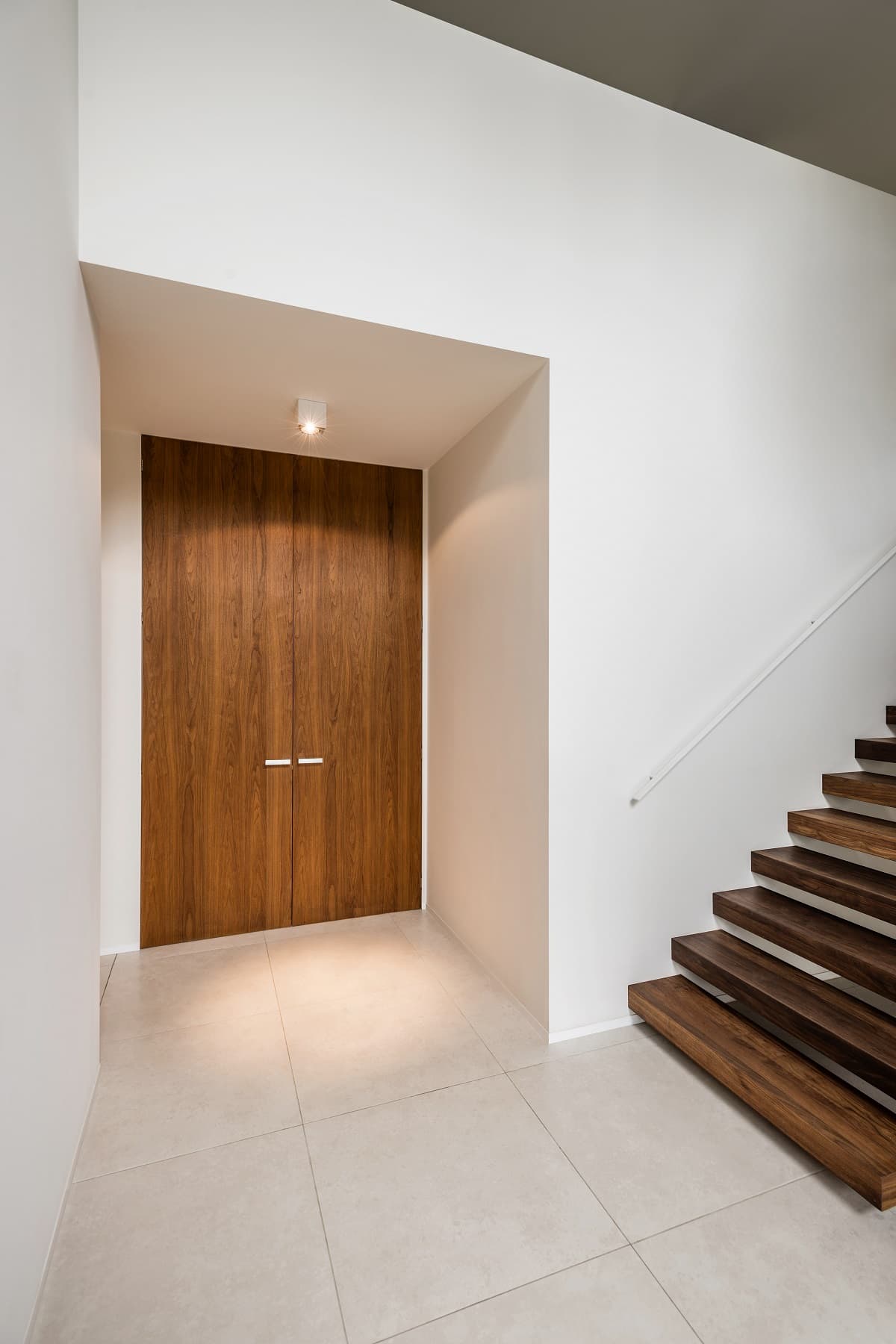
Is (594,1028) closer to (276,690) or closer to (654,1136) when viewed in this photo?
(654,1136)

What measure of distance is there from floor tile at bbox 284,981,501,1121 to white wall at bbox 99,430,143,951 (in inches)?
44.4

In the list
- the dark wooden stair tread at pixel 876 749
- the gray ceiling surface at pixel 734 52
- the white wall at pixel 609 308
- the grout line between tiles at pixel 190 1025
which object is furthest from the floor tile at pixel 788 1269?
the gray ceiling surface at pixel 734 52

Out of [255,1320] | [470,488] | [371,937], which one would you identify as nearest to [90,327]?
[470,488]

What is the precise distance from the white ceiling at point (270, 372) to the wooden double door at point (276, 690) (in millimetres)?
302

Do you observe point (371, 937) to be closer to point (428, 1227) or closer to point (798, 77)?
point (428, 1227)

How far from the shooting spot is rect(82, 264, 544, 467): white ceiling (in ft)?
6.79

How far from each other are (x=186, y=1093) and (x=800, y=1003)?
2.00m

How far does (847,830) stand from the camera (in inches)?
100.0

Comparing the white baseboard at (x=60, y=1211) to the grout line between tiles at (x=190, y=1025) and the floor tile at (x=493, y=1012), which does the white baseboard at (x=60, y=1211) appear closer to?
the grout line between tiles at (x=190, y=1025)

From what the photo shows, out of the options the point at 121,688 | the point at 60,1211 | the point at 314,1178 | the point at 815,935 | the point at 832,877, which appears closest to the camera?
the point at 60,1211

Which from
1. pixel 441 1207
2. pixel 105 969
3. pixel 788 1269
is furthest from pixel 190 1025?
pixel 788 1269

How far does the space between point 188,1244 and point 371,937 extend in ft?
5.71

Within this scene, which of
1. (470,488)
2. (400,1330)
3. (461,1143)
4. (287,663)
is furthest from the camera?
(287,663)

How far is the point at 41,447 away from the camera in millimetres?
1441
